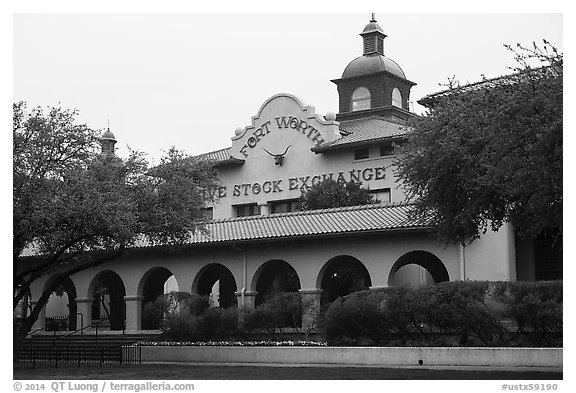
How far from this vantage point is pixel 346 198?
46.9 metres

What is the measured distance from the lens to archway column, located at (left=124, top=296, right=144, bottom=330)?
132 ft

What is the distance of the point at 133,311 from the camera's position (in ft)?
133

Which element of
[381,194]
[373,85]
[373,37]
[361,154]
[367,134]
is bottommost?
→ [381,194]

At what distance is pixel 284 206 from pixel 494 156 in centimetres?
3146

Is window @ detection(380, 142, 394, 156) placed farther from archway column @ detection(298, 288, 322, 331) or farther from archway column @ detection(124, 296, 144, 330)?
archway column @ detection(298, 288, 322, 331)

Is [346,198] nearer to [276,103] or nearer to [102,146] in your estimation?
[276,103]

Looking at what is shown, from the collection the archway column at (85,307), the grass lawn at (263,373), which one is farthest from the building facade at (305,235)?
the grass lawn at (263,373)

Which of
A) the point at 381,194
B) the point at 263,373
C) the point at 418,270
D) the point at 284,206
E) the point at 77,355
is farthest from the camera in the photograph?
the point at 284,206

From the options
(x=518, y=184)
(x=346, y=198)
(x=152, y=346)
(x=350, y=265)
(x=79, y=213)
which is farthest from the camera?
(x=346, y=198)

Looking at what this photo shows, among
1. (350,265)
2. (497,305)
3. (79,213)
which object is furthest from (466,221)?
(350,265)

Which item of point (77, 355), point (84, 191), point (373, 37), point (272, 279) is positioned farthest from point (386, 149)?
point (84, 191)

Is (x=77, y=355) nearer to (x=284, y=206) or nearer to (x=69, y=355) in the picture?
(x=69, y=355)

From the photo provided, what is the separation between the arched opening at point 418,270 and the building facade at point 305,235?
0.05 meters

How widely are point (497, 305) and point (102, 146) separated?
12054 mm
